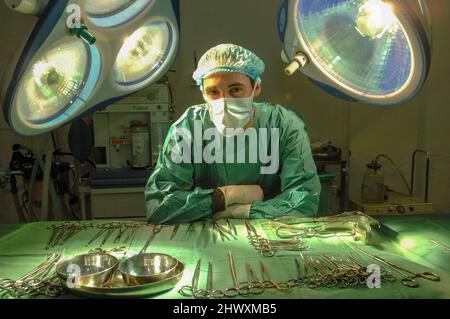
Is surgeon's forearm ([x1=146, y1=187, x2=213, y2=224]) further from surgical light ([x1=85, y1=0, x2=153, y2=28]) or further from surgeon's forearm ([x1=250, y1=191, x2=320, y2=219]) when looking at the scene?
surgical light ([x1=85, y1=0, x2=153, y2=28])

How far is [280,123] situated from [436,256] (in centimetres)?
87

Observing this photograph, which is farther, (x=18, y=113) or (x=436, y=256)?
(x=436, y=256)

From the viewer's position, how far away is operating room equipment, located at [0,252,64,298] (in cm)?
102

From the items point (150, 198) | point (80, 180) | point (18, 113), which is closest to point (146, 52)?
point (18, 113)

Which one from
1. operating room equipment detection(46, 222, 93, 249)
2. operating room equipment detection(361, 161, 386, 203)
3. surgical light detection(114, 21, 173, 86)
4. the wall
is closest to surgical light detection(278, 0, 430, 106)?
surgical light detection(114, 21, 173, 86)

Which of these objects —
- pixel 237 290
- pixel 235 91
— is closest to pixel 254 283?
pixel 237 290

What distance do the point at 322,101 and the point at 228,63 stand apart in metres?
1.78

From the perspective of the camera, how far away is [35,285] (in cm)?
104

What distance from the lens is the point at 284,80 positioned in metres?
3.28

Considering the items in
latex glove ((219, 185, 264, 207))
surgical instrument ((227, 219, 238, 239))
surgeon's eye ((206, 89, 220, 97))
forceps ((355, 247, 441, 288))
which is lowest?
forceps ((355, 247, 441, 288))

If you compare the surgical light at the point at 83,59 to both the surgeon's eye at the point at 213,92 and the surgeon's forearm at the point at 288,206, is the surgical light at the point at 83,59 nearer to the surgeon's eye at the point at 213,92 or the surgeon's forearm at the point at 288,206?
the surgeon's eye at the point at 213,92

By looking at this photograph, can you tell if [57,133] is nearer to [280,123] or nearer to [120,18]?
[280,123]

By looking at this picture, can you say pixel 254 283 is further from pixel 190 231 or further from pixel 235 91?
pixel 235 91

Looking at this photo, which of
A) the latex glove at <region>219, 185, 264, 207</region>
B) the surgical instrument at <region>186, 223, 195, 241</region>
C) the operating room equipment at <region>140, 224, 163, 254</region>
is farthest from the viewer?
the latex glove at <region>219, 185, 264, 207</region>
